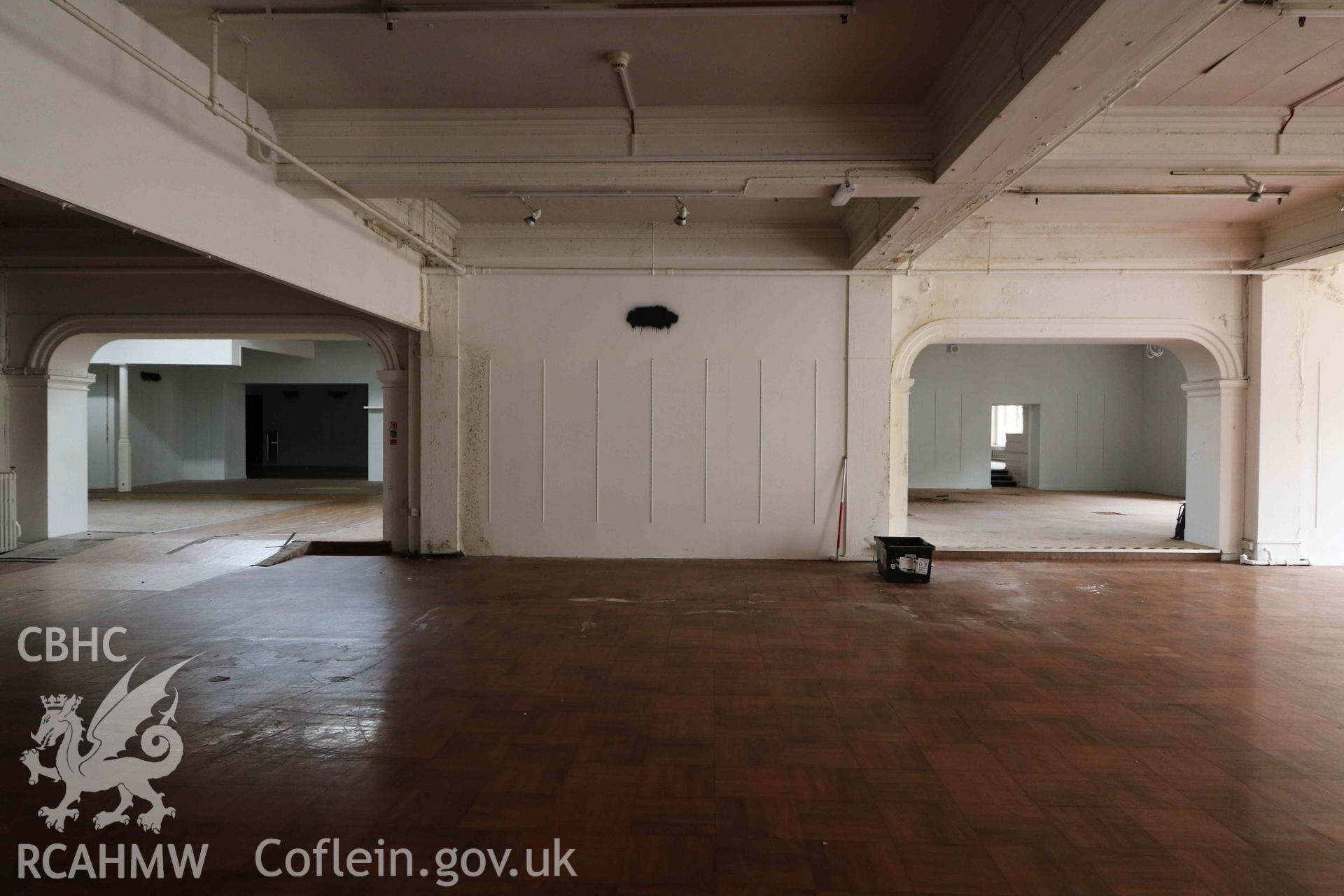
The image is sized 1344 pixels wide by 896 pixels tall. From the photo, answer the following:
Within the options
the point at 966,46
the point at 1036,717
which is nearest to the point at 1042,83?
the point at 966,46

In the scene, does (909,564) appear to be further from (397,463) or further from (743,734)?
(397,463)

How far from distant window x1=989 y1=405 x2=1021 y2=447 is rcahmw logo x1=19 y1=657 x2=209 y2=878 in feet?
71.7

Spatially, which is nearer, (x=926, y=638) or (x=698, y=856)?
(x=698, y=856)

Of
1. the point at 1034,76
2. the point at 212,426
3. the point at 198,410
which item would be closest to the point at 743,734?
the point at 1034,76

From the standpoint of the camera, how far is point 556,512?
27.7 ft

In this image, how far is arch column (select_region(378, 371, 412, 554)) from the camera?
28.5ft

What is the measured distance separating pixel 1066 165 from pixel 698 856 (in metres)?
5.11

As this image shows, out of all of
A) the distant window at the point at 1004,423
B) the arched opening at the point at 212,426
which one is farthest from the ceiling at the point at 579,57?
the distant window at the point at 1004,423

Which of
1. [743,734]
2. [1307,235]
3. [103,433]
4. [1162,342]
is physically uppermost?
[1307,235]

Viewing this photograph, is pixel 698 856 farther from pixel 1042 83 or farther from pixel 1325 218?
pixel 1325 218

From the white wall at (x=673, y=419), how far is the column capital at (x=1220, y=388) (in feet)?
13.2

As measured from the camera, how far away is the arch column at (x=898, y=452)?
8.52 metres

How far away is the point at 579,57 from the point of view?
4.57 meters

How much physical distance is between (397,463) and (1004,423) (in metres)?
19.2
